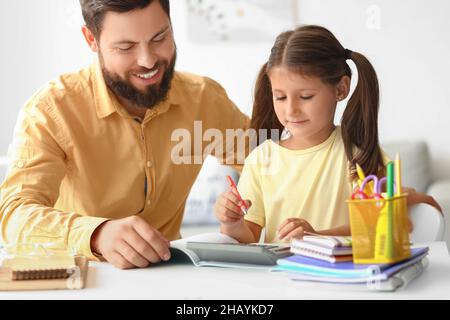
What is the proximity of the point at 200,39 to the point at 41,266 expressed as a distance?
2597mm

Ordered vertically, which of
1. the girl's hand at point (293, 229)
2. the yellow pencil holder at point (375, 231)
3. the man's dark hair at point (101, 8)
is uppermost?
the man's dark hair at point (101, 8)

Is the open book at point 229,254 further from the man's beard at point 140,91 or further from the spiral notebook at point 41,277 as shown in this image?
the man's beard at point 140,91

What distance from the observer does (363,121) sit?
1688mm

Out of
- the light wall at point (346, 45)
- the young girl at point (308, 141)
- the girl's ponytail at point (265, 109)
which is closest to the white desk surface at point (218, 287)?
the young girl at point (308, 141)

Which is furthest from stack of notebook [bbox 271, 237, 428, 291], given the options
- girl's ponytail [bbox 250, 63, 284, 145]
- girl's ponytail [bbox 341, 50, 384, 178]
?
girl's ponytail [bbox 250, 63, 284, 145]

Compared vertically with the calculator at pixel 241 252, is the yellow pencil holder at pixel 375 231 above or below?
above

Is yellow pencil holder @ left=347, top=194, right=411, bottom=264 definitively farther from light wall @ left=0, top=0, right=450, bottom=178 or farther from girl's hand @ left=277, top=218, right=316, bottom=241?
light wall @ left=0, top=0, right=450, bottom=178

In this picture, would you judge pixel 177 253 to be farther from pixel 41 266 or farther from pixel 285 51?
pixel 285 51

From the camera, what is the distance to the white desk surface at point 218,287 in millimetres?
1141

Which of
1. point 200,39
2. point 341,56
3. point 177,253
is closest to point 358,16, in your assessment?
point 200,39

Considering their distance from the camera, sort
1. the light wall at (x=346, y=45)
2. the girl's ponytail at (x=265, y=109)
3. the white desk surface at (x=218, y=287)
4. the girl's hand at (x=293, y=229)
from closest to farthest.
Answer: the white desk surface at (x=218, y=287), the girl's hand at (x=293, y=229), the girl's ponytail at (x=265, y=109), the light wall at (x=346, y=45)

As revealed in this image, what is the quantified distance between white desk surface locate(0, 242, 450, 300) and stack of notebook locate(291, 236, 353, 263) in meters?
0.05

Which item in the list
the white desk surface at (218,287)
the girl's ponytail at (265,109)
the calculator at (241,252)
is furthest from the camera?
the girl's ponytail at (265,109)

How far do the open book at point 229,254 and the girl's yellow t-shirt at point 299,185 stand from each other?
1.24 ft
